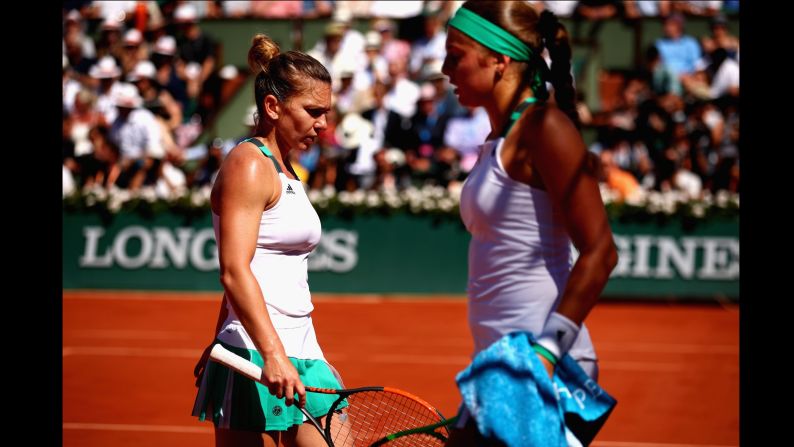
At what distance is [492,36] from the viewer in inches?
110

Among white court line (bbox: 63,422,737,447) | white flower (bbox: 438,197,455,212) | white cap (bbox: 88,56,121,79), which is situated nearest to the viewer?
white court line (bbox: 63,422,737,447)

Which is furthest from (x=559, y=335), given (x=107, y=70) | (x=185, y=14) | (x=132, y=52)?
(x=185, y=14)

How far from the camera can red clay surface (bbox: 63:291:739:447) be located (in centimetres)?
680

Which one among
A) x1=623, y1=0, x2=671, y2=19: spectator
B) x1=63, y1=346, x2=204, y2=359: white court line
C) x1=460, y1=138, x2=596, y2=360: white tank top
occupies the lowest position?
x1=63, y1=346, x2=204, y2=359: white court line

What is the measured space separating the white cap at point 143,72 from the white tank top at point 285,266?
506 inches

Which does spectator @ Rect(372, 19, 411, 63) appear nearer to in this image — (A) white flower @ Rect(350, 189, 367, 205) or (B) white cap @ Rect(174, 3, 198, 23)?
(B) white cap @ Rect(174, 3, 198, 23)

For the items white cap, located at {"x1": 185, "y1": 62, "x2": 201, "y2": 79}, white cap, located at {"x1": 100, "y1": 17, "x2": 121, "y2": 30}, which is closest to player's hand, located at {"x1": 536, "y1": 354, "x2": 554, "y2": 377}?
white cap, located at {"x1": 185, "y1": 62, "x2": 201, "y2": 79}

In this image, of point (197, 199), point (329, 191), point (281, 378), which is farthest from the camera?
point (329, 191)

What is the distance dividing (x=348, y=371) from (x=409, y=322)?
2991 mm

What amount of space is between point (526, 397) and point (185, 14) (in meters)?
15.7

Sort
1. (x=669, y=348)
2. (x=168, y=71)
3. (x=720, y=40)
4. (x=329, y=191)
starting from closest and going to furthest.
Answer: (x=669, y=348) → (x=329, y=191) → (x=720, y=40) → (x=168, y=71)

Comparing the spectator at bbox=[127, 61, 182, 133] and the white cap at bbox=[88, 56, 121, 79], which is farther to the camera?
the white cap at bbox=[88, 56, 121, 79]

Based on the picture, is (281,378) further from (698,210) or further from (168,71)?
(168,71)

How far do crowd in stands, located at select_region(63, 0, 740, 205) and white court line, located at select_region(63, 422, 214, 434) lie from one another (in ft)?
23.0
